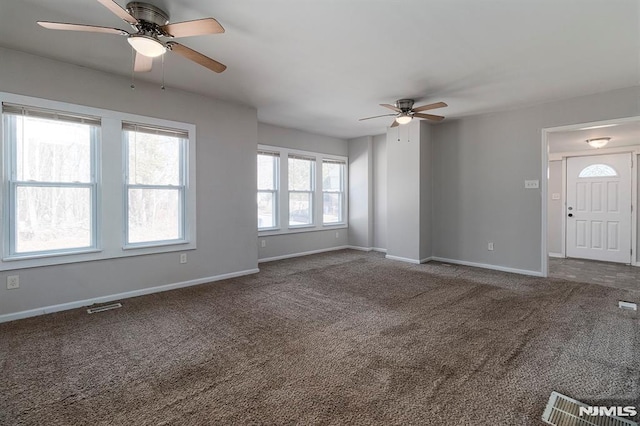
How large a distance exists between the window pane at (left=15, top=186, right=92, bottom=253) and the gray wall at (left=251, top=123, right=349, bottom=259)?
2.97 m

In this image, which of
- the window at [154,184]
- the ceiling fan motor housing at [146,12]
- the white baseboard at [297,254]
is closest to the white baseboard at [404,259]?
the white baseboard at [297,254]

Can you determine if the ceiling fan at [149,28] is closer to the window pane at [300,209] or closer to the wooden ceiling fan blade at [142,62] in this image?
the wooden ceiling fan blade at [142,62]

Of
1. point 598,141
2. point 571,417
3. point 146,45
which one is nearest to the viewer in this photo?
point 571,417

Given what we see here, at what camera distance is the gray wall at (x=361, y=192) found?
24.3 ft

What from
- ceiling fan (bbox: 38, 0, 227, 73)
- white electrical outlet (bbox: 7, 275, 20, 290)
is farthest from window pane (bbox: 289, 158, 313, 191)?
white electrical outlet (bbox: 7, 275, 20, 290)

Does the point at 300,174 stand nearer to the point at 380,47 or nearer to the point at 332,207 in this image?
the point at 332,207

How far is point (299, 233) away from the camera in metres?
6.82

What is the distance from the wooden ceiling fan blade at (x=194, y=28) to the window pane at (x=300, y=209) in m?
4.53

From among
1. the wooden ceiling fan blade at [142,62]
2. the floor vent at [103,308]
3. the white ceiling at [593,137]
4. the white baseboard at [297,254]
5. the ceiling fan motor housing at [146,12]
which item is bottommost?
the floor vent at [103,308]

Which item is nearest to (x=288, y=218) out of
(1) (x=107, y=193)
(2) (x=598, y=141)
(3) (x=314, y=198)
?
(3) (x=314, y=198)

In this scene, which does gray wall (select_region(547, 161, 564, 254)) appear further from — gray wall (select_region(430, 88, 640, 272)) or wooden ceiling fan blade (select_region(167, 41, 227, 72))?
wooden ceiling fan blade (select_region(167, 41, 227, 72))

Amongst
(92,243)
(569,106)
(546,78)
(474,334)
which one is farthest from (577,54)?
(92,243)

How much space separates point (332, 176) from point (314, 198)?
33.5 inches

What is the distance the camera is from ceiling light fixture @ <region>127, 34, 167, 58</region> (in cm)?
241
